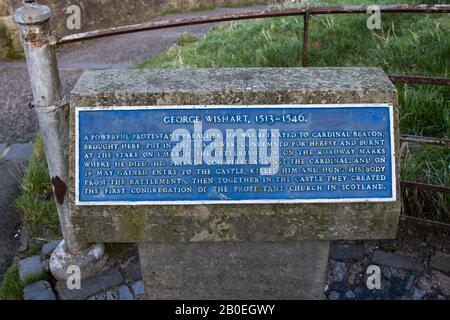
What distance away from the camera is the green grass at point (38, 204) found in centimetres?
376

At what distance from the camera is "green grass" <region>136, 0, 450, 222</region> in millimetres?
3686

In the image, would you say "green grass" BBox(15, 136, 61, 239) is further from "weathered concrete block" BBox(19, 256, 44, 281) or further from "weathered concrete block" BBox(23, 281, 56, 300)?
"weathered concrete block" BBox(23, 281, 56, 300)

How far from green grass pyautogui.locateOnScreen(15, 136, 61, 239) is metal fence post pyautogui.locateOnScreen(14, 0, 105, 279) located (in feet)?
1.76

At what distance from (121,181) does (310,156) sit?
893 mm

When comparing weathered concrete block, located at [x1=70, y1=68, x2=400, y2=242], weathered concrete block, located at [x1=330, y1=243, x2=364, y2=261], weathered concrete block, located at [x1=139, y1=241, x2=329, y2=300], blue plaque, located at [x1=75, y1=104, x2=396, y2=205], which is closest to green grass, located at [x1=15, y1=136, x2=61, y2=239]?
weathered concrete block, located at [x1=139, y1=241, x2=329, y2=300]

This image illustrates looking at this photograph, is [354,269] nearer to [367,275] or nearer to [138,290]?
[367,275]

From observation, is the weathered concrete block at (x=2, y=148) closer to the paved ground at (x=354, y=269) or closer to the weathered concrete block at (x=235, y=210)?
the paved ground at (x=354, y=269)

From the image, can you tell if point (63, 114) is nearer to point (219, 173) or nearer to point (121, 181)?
point (121, 181)

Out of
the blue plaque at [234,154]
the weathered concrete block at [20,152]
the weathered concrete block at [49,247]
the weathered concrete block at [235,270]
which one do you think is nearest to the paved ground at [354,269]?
the weathered concrete block at [20,152]

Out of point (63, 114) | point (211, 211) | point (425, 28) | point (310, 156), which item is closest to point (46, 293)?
point (63, 114)

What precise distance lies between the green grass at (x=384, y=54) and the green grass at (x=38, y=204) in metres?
2.39

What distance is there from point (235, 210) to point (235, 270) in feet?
1.54

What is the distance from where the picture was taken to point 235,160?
95.1 inches

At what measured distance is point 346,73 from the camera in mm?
2607
